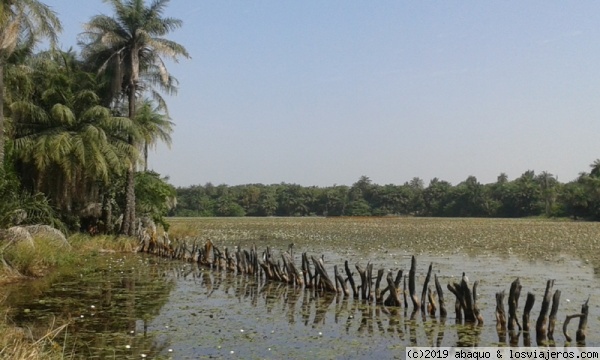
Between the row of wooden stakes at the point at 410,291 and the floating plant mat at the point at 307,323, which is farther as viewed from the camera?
the row of wooden stakes at the point at 410,291

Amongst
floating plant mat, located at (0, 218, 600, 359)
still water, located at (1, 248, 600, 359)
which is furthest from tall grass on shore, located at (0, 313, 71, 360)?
floating plant mat, located at (0, 218, 600, 359)

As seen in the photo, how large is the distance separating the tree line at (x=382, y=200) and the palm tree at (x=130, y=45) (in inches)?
2706

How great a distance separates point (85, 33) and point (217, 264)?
1402 cm

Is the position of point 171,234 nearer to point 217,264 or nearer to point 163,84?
point 163,84

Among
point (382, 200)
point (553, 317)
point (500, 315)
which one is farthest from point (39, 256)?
point (382, 200)

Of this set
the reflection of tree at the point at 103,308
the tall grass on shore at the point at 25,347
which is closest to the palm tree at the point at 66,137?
the reflection of tree at the point at 103,308

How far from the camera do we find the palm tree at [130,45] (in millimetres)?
27016

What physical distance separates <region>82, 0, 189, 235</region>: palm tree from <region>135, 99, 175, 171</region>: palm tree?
1.66m

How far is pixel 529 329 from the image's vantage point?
10.0 meters

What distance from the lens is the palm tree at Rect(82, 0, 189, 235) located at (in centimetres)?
2702

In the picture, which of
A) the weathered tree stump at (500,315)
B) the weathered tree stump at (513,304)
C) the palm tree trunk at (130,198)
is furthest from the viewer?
the palm tree trunk at (130,198)

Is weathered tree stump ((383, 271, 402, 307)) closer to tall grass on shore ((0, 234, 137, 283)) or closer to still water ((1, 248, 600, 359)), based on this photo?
still water ((1, 248, 600, 359))

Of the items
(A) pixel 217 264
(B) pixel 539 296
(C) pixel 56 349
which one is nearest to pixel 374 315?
(B) pixel 539 296

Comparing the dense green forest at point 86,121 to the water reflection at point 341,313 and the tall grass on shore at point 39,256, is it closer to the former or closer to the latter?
the tall grass on shore at point 39,256
